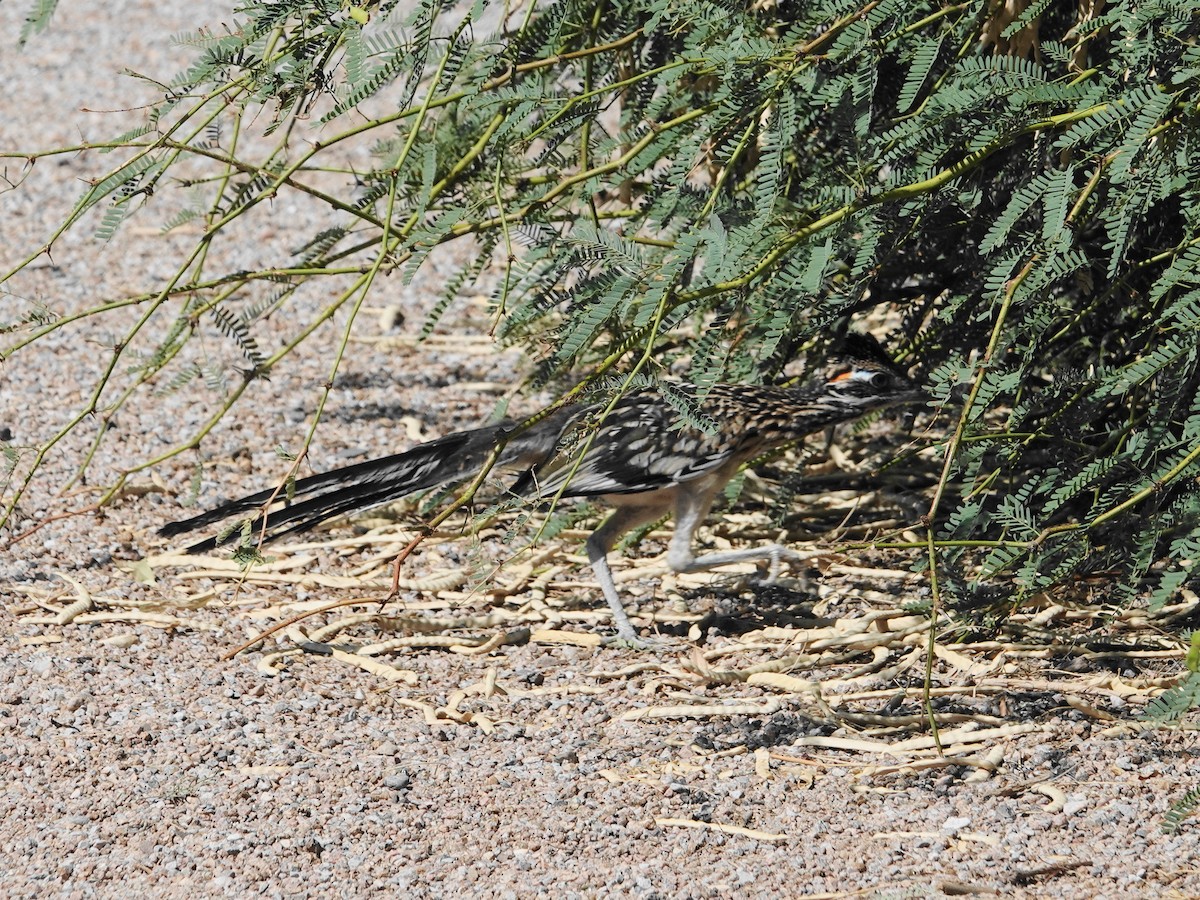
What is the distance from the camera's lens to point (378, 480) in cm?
524

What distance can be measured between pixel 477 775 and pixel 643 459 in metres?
1.49

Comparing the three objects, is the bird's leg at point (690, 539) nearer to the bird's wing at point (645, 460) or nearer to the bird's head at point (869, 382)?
the bird's wing at point (645, 460)

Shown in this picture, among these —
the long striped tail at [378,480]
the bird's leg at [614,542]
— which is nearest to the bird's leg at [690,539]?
the bird's leg at [614,542]

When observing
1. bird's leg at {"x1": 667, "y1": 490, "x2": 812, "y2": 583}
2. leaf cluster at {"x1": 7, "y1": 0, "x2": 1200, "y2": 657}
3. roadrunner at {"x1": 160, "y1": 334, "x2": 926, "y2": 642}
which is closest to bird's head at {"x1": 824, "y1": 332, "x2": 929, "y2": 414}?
roadrunner at {"x1": 160, "y1": 334, "x2": 926, "y2": 642}

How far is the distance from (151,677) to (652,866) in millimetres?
1888

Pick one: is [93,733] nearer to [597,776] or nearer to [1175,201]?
[597,776]

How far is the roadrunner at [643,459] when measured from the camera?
5215 millimetres

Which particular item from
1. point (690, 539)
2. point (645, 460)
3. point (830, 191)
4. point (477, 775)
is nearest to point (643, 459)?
point (645, 460)

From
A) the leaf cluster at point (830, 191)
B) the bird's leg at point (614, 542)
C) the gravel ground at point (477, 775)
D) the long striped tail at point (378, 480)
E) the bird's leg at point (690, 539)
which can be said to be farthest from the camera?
the bird's leg at point (690, 539)

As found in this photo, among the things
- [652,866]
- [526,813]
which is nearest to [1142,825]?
[652,866]

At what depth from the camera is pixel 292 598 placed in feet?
18.1

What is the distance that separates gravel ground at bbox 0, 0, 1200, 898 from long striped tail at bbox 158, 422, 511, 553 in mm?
440

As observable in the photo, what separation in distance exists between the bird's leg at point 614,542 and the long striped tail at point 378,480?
20.7 inches

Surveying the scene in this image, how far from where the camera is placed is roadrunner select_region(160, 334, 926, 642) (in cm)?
521
